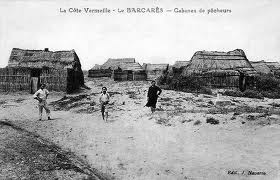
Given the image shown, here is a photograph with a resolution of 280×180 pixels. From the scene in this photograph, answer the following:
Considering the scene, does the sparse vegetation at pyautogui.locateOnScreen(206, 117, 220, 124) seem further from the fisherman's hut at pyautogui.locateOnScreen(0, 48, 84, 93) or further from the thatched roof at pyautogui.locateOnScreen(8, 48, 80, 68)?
the thatched roof at pyautogui.locateOnScreen(8, 48, 80, 68)

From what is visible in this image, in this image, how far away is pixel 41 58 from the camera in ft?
86.7

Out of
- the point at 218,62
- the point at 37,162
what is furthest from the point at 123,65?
the point at 37,162

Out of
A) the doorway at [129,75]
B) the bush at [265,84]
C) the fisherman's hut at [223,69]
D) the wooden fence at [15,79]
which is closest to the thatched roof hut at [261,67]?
the fisherman's hut at [223,69]

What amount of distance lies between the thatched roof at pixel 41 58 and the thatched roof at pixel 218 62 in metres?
9.92

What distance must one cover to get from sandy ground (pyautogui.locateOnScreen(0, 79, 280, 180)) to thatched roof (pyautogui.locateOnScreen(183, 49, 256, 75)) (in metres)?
12.6

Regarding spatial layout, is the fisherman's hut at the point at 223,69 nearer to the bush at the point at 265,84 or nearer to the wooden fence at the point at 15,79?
the bush at the point at 265,84

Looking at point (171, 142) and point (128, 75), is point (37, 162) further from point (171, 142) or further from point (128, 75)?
point (128, 75)

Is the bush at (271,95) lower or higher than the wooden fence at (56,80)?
lower

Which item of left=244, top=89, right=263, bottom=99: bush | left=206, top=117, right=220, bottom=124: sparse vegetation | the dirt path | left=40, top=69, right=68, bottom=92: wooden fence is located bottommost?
the dirt path

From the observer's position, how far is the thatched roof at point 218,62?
2461cm

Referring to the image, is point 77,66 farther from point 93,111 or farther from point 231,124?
point 231,124

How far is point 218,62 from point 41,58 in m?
14.8

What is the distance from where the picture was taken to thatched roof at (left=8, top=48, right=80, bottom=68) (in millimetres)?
26047

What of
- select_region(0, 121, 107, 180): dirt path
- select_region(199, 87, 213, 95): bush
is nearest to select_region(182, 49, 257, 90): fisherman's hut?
select_region(199, 87, 213, 95): bush
